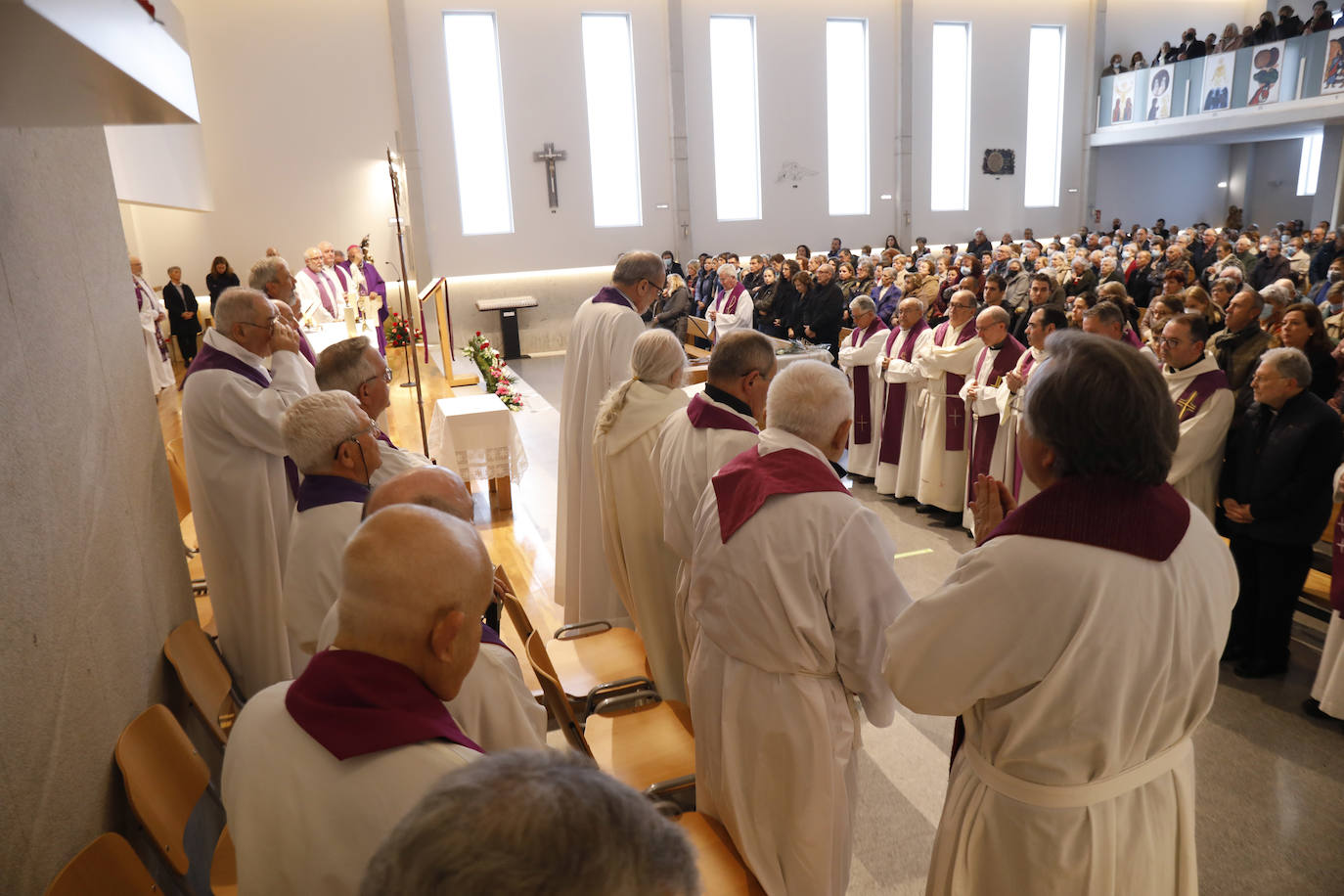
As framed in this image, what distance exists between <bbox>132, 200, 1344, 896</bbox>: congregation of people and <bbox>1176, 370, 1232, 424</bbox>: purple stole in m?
0.02

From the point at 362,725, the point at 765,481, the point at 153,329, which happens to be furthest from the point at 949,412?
the point at 153,329

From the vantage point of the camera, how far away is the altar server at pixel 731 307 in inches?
493

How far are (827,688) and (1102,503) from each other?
109 centimetres

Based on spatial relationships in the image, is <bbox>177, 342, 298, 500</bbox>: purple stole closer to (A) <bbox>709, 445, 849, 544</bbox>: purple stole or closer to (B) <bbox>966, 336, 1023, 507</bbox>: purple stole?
(A) <bbox>709, 445, 849, 544</bbox>: purple stole

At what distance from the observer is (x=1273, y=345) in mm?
5410

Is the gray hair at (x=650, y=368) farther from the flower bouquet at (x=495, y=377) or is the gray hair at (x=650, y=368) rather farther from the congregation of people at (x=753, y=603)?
the flower bouquet at (x=495, y=377)

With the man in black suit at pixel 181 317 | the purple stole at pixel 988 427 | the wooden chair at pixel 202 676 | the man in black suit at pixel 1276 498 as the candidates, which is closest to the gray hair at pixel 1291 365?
the man in black suit at pixel 1276 498

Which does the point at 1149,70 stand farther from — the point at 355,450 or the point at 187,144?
the point at 355,450

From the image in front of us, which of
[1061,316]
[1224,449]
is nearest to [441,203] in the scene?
[1061,316]

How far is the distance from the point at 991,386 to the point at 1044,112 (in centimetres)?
1892

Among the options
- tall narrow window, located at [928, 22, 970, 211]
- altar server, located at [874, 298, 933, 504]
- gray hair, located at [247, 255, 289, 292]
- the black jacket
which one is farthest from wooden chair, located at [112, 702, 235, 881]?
tall narrow window, located at [928, 22, 970, 211]

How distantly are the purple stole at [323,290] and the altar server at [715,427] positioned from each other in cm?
1079

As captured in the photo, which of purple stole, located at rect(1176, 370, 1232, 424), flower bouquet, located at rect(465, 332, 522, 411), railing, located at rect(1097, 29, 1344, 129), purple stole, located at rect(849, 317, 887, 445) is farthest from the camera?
railing, located at rect(1097, 29, 1344, 129)

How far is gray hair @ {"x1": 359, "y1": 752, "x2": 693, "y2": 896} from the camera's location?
0.76 meters
